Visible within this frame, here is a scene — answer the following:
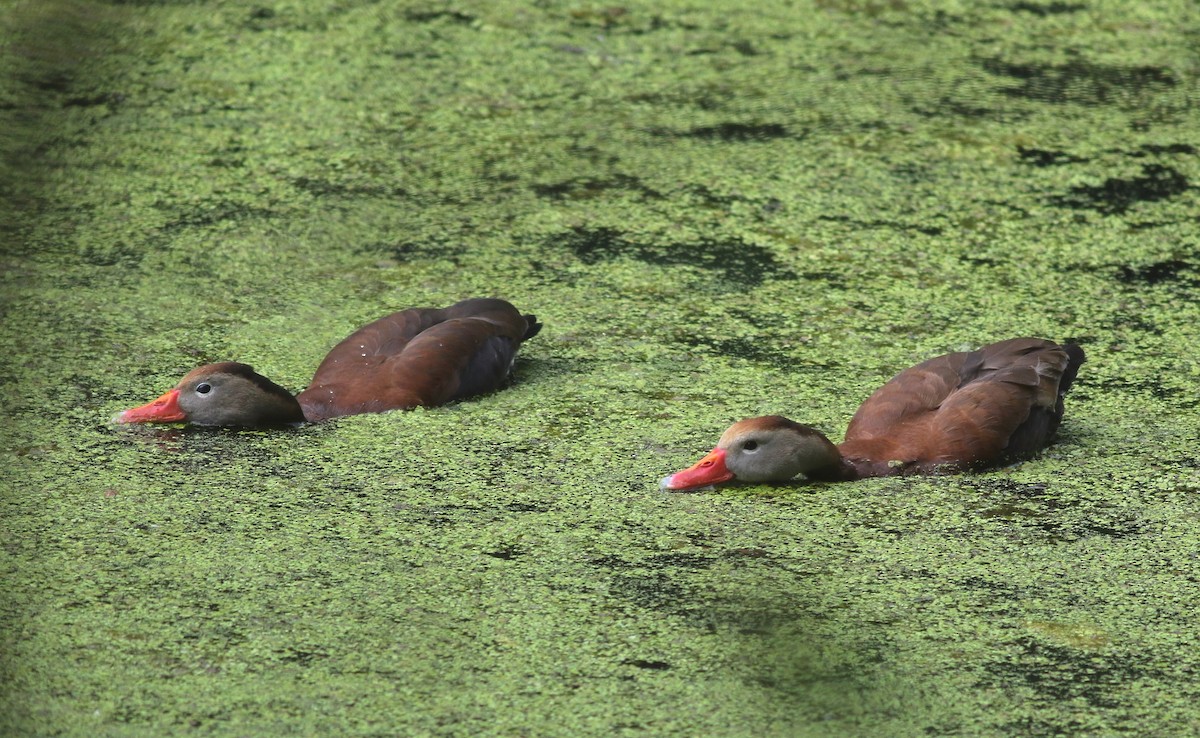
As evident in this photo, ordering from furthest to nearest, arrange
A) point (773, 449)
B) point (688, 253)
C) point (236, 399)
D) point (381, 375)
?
point (688, 253) → point (381, 375) → point (236, 399) → point (773, 449)

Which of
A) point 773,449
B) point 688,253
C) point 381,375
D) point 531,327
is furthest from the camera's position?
point 688,253

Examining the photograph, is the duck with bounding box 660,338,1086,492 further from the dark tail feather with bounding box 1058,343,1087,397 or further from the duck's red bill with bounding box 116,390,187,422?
the duck's red bill with bounding box 116,390,187,422

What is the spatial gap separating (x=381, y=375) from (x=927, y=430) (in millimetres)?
1133

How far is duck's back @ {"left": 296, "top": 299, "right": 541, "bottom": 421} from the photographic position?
9.71 feet

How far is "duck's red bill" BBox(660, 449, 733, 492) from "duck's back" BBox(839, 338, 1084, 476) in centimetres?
25

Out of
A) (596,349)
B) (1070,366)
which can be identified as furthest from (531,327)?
(1070,366)

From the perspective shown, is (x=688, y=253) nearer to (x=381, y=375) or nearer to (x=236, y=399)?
(x=381, y=375)

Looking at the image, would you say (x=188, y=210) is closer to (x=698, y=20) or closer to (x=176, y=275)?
(x=176, y=275)

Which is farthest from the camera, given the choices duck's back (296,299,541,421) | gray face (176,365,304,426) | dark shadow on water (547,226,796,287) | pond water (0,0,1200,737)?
dark shadow on water (547,226,796,287)

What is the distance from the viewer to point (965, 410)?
9.00 feet

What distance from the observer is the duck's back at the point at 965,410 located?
2.71m

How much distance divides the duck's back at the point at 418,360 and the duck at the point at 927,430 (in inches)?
22.8

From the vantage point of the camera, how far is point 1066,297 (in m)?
3.56

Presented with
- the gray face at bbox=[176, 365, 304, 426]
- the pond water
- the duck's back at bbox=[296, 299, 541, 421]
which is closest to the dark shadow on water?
the pond water
